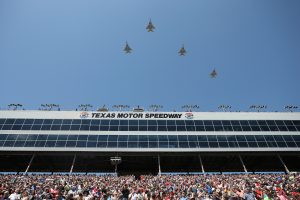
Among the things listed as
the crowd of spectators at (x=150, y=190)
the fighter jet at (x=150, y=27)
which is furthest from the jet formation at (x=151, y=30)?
the crowd of spectators at (x=150, y=190)

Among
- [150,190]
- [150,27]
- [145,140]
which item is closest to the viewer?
[150,190]

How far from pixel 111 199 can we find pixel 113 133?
27.5 metres

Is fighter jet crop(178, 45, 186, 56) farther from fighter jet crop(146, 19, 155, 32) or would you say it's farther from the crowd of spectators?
the crowd of spectators

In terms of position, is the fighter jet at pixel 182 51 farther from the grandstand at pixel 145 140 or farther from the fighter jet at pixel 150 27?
the grandstand at pixel 145 140

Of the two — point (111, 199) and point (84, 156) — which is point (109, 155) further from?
point (111, 199)

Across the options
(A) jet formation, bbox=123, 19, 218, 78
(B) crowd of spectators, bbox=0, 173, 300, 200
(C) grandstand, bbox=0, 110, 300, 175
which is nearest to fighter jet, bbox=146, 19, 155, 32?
(A) jet formation, bbox=123, 19, 218, 78

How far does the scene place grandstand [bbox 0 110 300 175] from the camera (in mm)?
40156

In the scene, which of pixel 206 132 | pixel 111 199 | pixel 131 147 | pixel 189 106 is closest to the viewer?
pixel 111 199

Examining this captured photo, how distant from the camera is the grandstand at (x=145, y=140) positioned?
4016cm

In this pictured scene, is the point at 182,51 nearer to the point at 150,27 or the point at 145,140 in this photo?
the point at 150,27

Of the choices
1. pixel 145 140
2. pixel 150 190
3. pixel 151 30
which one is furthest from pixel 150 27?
pixel 145 140

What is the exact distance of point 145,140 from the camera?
1631 inches

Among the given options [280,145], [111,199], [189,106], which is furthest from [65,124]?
[280,145]

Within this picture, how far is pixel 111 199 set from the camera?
581 inches
